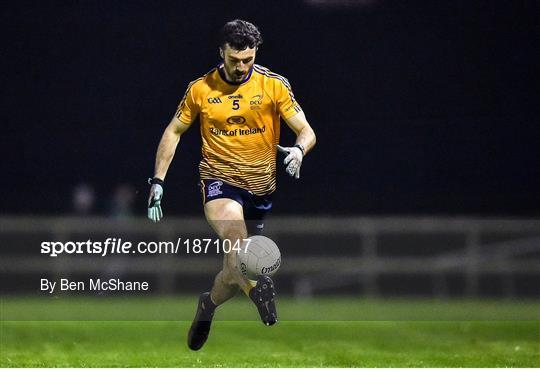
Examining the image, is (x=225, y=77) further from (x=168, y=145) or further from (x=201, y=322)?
(x=201, y=322)

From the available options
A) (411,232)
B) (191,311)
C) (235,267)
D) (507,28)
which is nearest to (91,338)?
(191,311)

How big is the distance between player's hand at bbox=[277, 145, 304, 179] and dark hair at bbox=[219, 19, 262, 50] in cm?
101

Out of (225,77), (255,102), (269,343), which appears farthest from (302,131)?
(269,343)

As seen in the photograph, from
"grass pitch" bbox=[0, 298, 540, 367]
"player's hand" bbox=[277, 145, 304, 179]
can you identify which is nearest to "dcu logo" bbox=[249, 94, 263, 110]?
"player's hand" bbox=[277, 145, 304, 179]

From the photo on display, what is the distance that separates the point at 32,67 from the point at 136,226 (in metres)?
5.02

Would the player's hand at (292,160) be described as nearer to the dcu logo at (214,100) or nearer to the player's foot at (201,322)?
the dcu logo at (214,100)

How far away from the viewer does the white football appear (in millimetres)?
10719

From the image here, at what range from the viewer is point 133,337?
50.6 feet

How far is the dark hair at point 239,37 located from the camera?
10680 mm

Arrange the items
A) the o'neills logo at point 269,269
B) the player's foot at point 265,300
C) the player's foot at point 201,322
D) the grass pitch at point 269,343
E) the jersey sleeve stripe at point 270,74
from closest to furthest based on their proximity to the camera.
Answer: the player's foot at point 265,300
the o'neills logo at point 269,269
the jersey sleeve stripe at point 270,74
the player's foot at point 201,322
the grass pitch at point 269,343

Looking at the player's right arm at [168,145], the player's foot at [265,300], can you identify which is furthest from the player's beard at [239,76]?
the player's foot at [265,300]

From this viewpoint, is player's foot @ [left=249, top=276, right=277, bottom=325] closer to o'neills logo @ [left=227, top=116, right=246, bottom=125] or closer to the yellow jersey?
the yellow jersey

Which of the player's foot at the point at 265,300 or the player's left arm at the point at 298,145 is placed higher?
the player's left arm at the point at 298,145

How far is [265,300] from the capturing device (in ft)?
34.9
